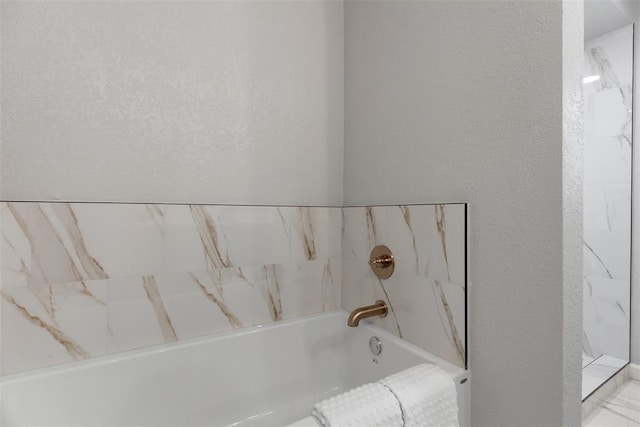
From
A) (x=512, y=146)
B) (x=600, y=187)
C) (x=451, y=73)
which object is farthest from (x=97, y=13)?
(x=600, y=187)

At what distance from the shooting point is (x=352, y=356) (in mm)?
1336

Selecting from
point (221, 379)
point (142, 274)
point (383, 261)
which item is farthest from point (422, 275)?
point (142, 274)

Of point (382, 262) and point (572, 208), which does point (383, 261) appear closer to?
point (382, 262)

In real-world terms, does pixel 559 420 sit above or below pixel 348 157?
below

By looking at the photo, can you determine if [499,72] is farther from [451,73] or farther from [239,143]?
[239,143]

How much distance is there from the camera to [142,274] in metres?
1.07

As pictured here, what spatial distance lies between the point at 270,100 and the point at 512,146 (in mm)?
975

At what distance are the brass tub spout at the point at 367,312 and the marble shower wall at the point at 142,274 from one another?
34 cm

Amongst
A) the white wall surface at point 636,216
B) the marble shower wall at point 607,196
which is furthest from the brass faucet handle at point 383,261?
the white wall surface at point 636,216

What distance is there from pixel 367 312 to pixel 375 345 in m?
0.18

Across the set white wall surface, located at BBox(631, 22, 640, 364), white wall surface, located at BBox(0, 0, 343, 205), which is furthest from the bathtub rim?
white wall surface, located at BBox(631, 22, 640, 364)

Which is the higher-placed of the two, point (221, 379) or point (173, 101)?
point (173, 101)

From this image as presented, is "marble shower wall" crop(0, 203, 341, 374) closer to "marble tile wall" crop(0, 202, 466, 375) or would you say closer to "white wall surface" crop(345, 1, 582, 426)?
"marble tile wall" crop(0, 202, 466, 375)

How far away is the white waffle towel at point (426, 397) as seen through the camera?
72 centimetres
